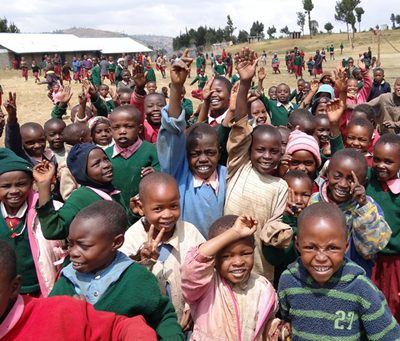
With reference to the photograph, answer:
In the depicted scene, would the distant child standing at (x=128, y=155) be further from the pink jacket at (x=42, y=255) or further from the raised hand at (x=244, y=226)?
the raised hand at (x=244, y=226)

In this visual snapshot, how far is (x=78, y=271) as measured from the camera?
1.82 metres

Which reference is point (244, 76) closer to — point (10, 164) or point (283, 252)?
point (283, 252)

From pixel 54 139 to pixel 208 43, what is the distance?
67.0 metres

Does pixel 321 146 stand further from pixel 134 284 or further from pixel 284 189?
pixel 134 284

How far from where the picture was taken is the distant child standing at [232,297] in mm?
1892

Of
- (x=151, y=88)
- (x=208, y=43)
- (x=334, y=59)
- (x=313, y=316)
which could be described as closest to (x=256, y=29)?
(x=208, y=43)

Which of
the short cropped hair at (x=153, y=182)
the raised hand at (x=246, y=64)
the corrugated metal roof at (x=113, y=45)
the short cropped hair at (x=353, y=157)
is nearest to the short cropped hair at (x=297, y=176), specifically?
the short cropped hair at (x=353, y=157)

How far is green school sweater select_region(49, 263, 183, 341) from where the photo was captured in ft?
5.57

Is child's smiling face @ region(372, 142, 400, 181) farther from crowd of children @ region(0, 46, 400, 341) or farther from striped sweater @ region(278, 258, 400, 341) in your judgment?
striped sweater @ region(278, 258, 400, 341)

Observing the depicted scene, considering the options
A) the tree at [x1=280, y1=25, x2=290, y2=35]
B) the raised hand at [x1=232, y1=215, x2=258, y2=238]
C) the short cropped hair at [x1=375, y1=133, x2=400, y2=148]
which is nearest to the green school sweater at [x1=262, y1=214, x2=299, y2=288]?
the raised hand at [x1=232, y1=215, x2=258, y2=238]

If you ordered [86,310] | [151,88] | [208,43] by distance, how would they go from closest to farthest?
[86,310] → [151,88] → [208,43]

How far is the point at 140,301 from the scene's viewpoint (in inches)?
67.1

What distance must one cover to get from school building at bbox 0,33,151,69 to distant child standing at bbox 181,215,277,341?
39.6m

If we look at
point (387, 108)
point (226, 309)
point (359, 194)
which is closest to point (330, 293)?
point (226, 309)
